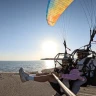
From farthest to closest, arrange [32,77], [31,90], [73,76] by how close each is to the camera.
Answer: [31,90] < [73,76] < [32,77]

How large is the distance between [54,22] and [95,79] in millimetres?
5745

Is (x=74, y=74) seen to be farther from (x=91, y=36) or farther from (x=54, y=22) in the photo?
(x=54, y=22)

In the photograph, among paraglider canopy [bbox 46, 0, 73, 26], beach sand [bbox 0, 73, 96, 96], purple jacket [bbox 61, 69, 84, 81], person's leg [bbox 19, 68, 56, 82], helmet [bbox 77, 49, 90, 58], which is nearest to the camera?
person's leg [bbox 19, 68, 56, 82]

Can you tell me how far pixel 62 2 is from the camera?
9320mm

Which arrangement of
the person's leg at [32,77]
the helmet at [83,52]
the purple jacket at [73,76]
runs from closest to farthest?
the person's leg at [32,77], the purple jacket at [73,76], the helmet at [83,52]

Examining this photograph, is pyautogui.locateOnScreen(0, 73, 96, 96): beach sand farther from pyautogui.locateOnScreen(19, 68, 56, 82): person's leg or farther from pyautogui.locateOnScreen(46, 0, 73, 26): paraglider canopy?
pyautogui.locateOnScreen(46, 0, 73, 26): paraglider canopy

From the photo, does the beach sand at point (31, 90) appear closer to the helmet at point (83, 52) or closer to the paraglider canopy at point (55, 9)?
the helmet at point (83, 52)

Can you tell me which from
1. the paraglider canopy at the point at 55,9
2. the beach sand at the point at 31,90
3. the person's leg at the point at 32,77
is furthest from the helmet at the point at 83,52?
the paraglider canopy at the point at 55,9

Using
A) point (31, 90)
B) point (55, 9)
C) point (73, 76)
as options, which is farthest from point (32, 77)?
point (31, 90)

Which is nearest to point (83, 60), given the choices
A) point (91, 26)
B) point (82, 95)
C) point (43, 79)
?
point (43, 79)

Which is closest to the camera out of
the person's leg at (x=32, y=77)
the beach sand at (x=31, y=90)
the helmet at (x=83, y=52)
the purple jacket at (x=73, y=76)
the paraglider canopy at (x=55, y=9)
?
the person's leg at (x=32, y=77)

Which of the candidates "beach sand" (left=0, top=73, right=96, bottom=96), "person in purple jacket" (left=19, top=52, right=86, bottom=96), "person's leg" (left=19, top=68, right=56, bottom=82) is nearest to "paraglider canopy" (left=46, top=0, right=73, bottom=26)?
"person in purple jacket" (left=19, top=52, right=86, bottom=96)

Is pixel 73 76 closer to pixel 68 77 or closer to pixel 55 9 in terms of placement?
pixel 68 77

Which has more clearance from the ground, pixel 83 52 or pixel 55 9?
pixel 55 9
